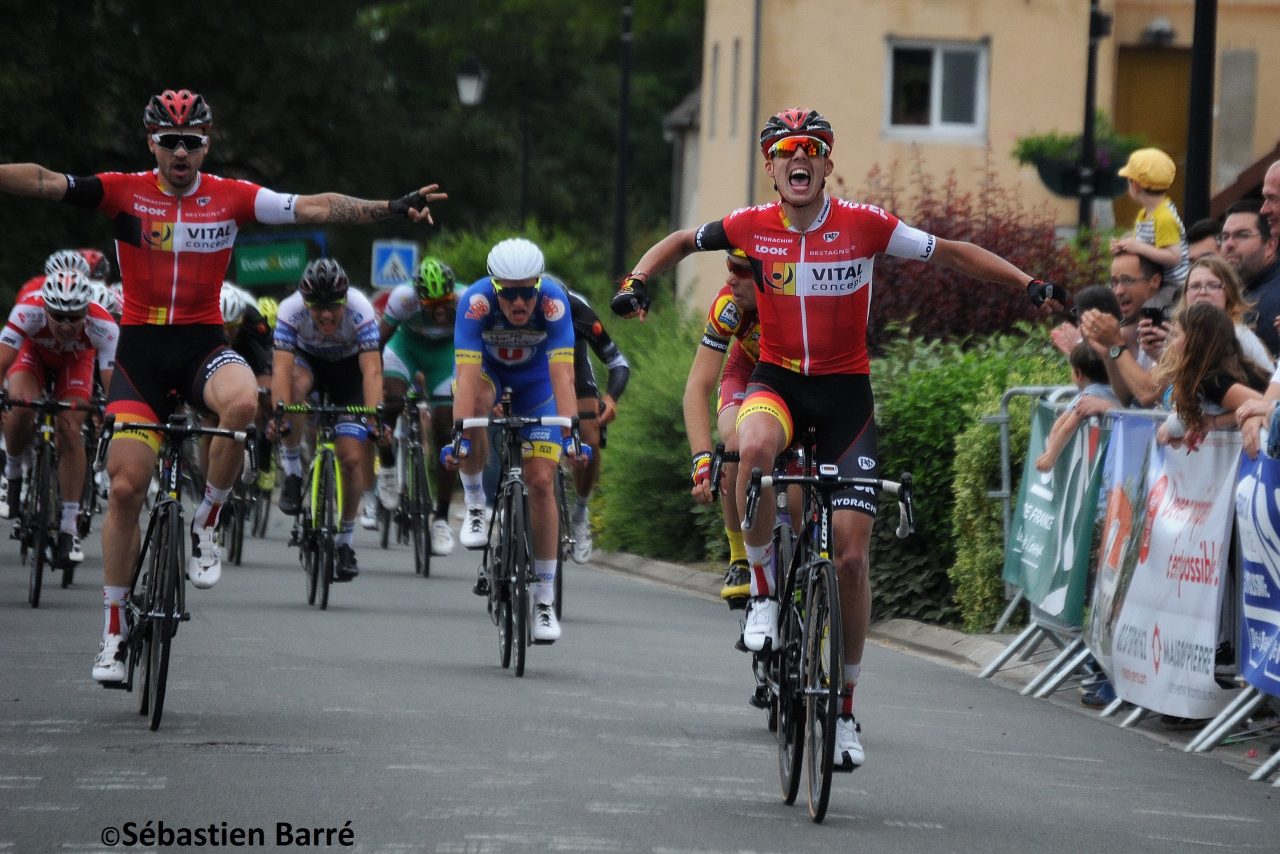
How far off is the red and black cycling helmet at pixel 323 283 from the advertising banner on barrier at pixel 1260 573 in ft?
22.8

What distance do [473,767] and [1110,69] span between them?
101 feet

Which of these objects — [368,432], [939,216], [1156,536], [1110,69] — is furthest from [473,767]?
[1110,69]

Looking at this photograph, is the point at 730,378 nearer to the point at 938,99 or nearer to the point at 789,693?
the point at 789,693

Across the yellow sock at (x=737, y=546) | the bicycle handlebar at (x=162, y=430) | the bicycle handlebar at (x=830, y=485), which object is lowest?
the yellow sock at (x=737, y=546)

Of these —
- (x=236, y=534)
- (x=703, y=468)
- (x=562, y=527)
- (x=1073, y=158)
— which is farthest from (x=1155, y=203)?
(x=1073, y=158)

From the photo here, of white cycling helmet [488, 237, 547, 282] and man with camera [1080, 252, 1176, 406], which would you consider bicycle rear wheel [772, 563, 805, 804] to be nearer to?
man with camera [1080, 252, 1176, 406]

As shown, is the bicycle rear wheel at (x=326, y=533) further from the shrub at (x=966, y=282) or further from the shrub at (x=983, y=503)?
the shrub at (x=966, y=282)

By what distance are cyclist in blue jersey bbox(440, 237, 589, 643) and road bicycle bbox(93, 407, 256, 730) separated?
2217 millimetres

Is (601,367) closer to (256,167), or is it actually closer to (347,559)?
(347,559)

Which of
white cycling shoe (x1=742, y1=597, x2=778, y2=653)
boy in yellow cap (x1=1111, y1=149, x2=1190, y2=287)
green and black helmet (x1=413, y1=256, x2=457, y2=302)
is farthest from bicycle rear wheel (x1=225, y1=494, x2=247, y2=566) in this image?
white cycling shoe (x1=742, y1=597, x2=778, y2=653)

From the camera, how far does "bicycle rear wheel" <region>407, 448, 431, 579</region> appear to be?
16.8 metres

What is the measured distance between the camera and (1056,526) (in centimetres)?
1170

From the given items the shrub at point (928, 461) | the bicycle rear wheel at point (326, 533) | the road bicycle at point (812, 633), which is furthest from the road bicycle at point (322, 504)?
the road bicycle at point (812, 633)

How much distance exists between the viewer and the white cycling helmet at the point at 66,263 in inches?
555
